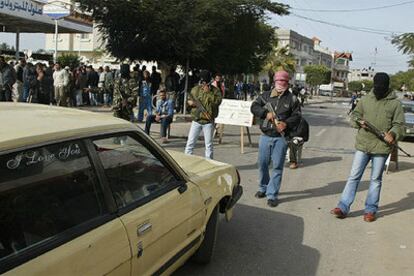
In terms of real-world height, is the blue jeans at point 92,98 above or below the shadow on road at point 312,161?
above

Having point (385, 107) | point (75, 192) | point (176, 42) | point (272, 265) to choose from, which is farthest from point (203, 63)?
point (75, 192)

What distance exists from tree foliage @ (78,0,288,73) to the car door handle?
1346cm

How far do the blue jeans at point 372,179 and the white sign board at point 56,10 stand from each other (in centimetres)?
1538

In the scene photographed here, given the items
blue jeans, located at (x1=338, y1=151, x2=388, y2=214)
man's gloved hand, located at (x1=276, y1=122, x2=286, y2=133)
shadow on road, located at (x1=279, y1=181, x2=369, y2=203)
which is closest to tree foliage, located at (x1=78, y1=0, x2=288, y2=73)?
shadow on road, located at (x1=279, y1=181, x2=369, y2=203)

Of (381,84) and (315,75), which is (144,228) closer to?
(381,84)

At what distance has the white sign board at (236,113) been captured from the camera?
11.7 m

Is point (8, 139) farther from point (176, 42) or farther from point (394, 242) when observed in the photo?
point (176, 42)

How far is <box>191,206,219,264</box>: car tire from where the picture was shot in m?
4.34

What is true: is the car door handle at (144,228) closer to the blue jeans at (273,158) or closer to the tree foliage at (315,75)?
the blue jeans at (273,158)

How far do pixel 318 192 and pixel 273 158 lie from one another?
1584 millimetres

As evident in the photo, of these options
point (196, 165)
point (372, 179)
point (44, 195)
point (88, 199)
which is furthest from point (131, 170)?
point (372, 179)

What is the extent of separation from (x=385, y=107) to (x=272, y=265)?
8.56ft

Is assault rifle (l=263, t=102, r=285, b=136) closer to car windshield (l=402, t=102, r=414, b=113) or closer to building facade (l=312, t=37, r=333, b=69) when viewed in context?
car windshield (l=402, t=102, r=414, b=113)

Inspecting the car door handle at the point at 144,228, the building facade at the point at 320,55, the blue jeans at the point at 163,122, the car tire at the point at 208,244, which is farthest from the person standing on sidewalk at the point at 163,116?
the building facade at the point at 320,55
